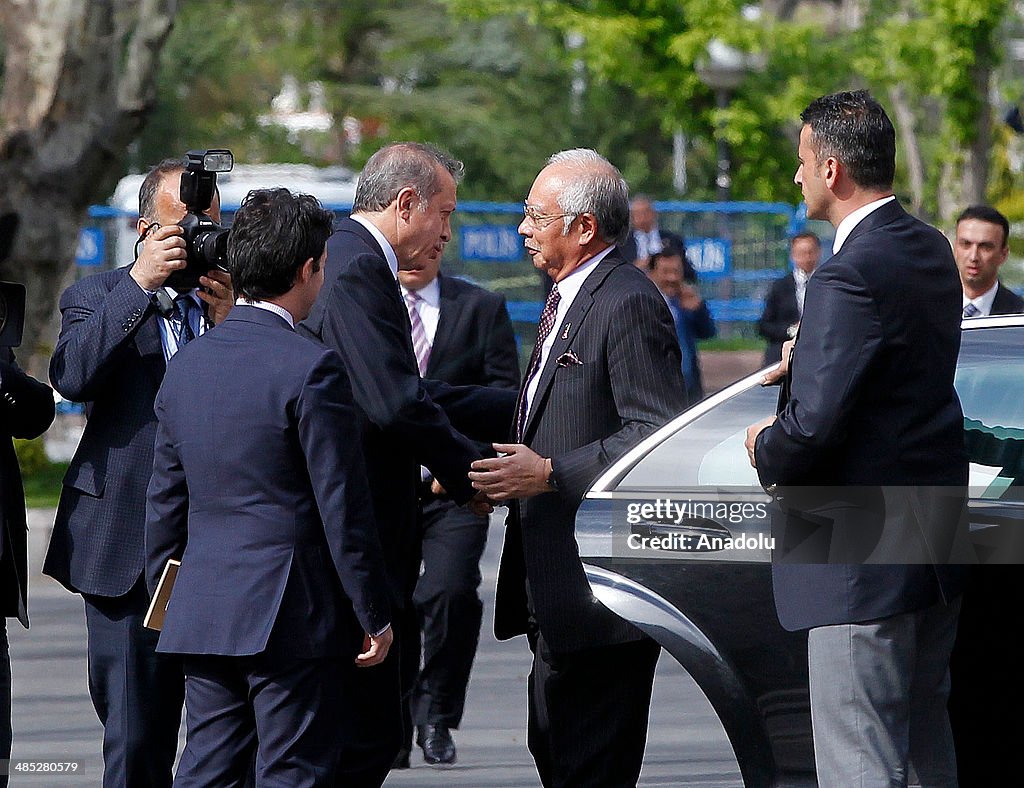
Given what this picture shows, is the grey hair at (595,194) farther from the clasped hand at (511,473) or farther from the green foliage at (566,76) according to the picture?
the green foliage at (566,76)

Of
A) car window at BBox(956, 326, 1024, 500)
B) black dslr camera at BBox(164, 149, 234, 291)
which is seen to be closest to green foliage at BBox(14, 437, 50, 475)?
black dslr camera at BBox(164, 149, 234, 291)

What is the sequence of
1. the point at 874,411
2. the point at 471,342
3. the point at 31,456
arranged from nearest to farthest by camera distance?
the point at 874,411 → the point at 471,342 → the point at 31,456

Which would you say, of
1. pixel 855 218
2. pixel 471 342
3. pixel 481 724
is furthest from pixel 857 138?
pixel 481 724

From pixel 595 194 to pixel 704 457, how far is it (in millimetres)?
732

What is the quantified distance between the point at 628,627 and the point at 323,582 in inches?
37.1

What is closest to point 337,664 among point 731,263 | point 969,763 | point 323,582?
point 323,582

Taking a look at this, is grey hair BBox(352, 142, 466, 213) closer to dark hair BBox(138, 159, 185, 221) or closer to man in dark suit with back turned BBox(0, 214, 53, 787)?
dark hair BBox(138, 159, 185, 221)

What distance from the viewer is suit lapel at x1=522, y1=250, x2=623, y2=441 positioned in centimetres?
456

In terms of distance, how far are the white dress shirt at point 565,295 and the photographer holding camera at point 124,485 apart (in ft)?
2.75

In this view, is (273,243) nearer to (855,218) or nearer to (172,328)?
(172,328)

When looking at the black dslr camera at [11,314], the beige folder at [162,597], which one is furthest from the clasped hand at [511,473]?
the black dslr camera at [11,314]

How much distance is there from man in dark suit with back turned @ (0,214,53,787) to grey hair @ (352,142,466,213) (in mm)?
1005

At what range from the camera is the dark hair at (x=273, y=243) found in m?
4.01

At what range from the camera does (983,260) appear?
7.70 metres
